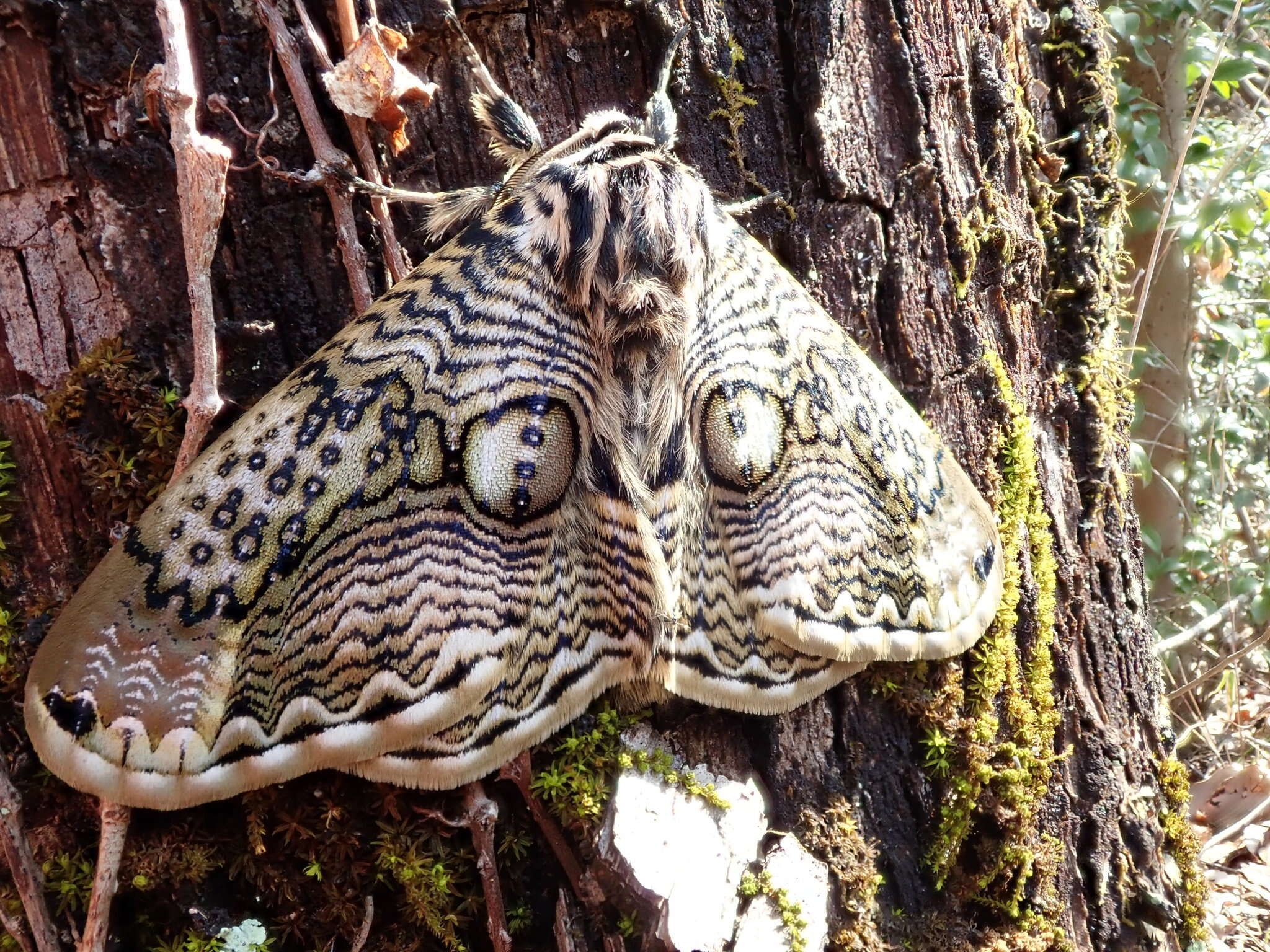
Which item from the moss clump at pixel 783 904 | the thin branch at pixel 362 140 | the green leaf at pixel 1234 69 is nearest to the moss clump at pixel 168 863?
the moss clump at pixel 783 904

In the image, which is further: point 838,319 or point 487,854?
point 838,319

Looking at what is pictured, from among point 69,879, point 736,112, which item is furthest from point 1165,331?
point 69,879

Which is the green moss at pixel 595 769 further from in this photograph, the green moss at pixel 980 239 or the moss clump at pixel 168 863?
the green moss at pixel 980 239

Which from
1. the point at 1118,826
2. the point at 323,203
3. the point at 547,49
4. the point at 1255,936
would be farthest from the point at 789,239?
the point at 1255,936

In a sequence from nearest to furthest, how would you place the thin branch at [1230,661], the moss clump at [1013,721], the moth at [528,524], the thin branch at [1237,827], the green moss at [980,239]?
the moth at [528,524] < the moss clump at [1013,721] < the green moss at [980,239] < the thin branch at [1237,827] < the thin branch at [1230,661]

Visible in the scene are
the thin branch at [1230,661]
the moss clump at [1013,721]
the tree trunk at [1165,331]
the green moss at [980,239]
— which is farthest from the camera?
the tree trunk at [1165,331]

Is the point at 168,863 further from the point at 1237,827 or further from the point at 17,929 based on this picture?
the point at 1237,827
